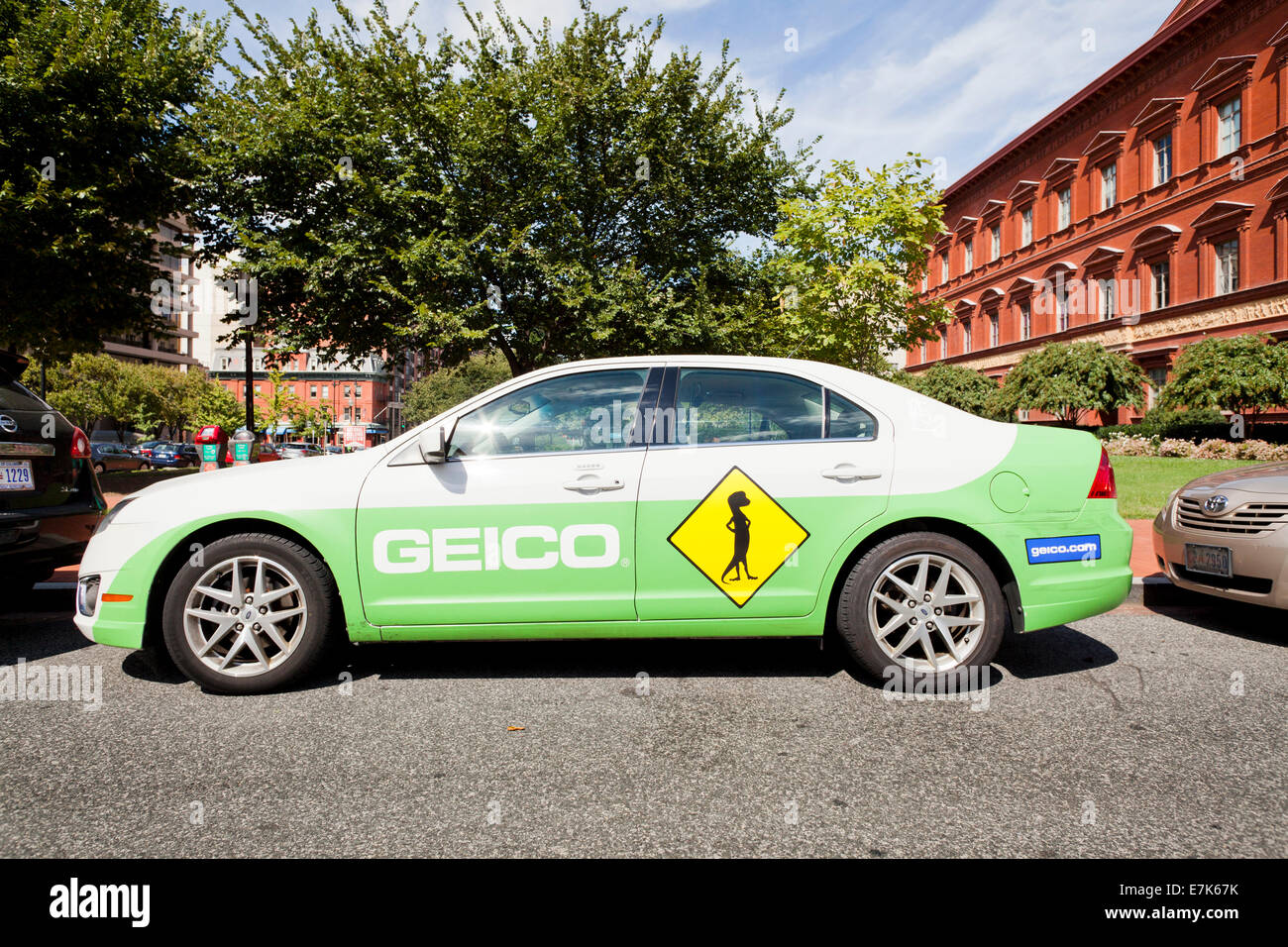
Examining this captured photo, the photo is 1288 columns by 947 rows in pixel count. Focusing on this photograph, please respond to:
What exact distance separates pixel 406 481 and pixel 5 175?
504 inches

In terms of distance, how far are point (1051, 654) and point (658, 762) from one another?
2.68 m

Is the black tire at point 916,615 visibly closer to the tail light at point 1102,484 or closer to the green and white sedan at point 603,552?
the green and white sedan at point 603,552

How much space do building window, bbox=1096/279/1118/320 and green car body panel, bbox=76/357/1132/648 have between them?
32.8m

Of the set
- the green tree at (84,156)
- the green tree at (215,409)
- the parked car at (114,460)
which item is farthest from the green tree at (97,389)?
the green tree at (84,156)

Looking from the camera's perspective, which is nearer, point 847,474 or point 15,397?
point 847,474

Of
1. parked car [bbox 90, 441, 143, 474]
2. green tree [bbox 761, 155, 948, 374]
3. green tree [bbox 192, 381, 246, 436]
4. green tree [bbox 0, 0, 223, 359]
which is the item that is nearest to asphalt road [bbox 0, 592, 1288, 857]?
green tree [bbox 0, 0, 223, 359]

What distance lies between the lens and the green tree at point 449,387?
2425 inches

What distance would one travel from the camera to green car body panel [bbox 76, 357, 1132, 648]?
11.7 feet

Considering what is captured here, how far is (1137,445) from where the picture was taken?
22141 millimetres

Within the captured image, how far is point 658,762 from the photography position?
9.37 feet

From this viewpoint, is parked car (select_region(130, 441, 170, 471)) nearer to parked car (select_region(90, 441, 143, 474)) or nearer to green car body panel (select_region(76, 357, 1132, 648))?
parked car (select_region(90, 441, 143, 474))

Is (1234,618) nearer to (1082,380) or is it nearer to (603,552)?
(603,552)

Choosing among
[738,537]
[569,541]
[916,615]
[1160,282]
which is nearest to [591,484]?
[569,541]
